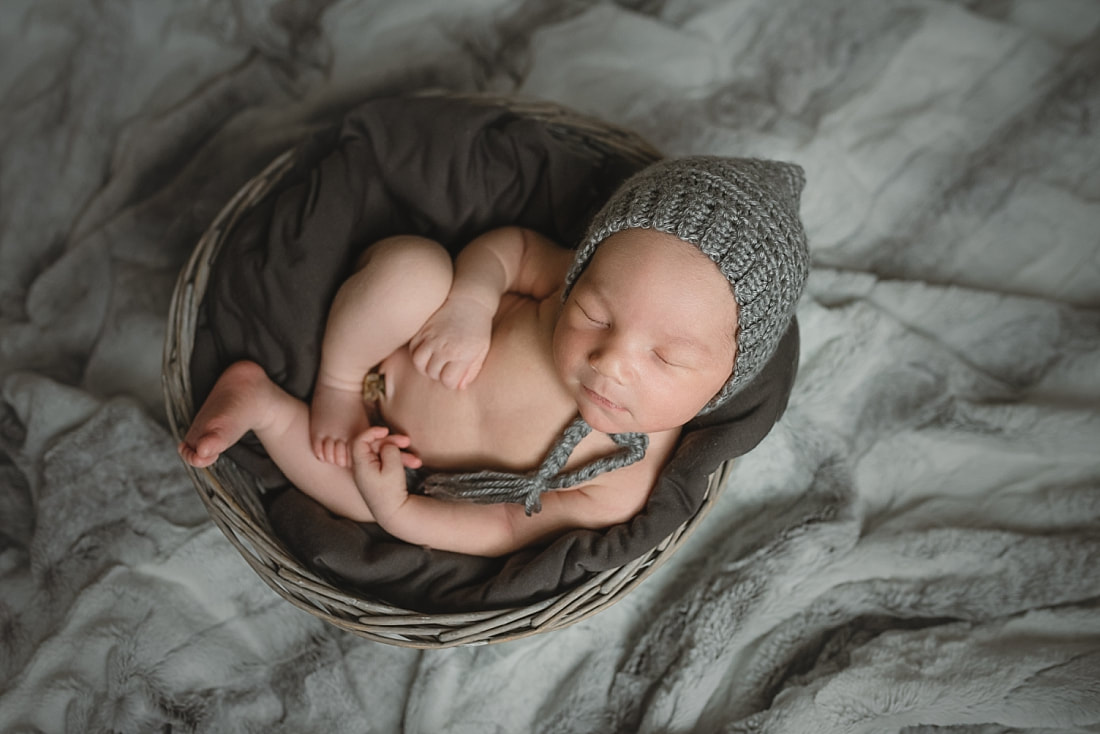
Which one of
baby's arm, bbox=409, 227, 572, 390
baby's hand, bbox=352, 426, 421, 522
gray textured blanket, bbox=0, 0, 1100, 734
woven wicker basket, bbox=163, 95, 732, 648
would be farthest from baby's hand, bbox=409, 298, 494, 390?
gray textured blanket, bbox=0, 0, 1100, 734

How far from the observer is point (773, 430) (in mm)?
1817

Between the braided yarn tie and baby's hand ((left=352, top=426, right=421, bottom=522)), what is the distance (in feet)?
0.37

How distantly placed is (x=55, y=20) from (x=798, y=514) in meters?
2.04

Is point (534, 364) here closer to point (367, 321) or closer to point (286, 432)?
point (367, 321)

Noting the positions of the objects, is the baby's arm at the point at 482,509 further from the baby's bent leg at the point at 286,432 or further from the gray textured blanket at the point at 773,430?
the gray textured blanket at the point at 773,430

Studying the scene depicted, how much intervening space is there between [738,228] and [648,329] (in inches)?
7.4

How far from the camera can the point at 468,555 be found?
5.32ft

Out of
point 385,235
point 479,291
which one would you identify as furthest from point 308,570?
point 385,235

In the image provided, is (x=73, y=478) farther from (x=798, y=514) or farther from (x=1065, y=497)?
(x=1065, y=497)

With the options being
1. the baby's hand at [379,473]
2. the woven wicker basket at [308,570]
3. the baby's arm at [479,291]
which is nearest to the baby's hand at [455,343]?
the baby's arm at [479,291]

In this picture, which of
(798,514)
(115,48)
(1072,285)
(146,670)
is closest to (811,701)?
(798,514)

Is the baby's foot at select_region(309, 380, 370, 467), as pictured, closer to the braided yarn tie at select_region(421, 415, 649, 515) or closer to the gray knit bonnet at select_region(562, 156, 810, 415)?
the braided yarn tie at select_region(421, 415, 649, 515)

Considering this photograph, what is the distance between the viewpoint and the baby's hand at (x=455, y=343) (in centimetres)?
150

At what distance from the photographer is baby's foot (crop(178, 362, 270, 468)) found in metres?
1.43
